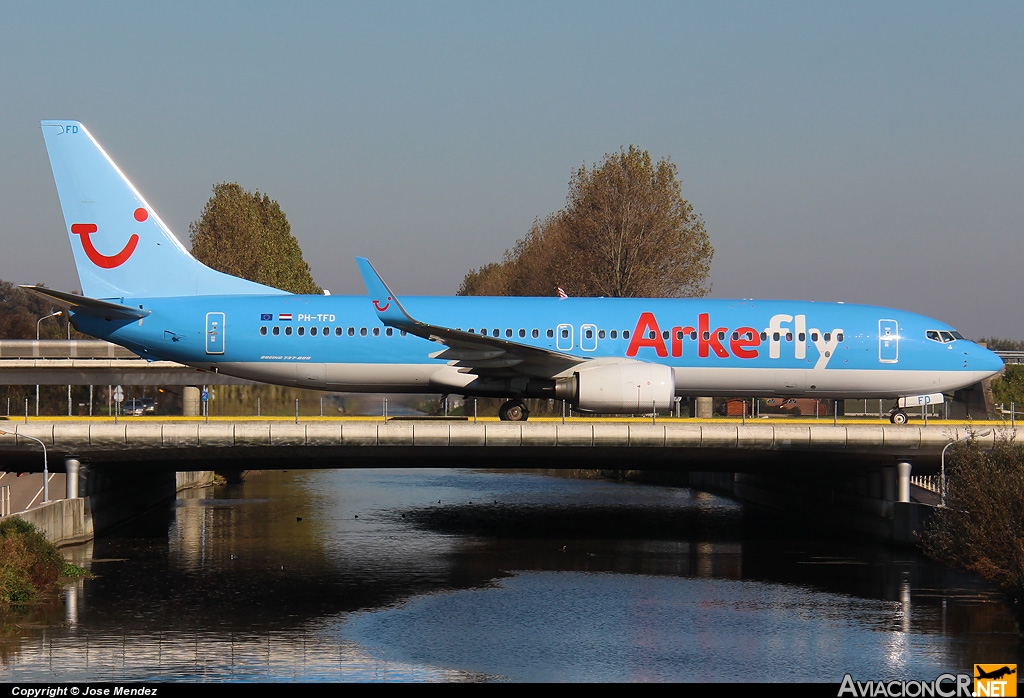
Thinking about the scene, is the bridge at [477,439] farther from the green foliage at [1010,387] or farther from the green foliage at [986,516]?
the green foliage at [1010,387]

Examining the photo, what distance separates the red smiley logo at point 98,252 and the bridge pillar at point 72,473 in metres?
8.60

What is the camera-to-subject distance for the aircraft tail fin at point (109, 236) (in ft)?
158

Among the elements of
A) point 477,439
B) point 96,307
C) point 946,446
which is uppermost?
point 96,307

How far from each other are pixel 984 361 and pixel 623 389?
53.6ft

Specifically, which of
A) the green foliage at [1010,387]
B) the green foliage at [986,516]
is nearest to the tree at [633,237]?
the green foliage at [1010,387]

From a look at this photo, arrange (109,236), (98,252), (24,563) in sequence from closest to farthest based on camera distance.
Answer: (24,563) < (98,252) < (109,236)

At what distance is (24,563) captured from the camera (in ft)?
130

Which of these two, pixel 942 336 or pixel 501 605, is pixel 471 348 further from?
pixel 942 336

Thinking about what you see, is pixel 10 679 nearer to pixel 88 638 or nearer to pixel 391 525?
pixel 88 638

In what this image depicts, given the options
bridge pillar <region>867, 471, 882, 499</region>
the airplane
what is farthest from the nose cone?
bridge pillar <region>867, 471, 882, 499</region>

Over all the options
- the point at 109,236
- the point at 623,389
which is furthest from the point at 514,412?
the point at 109,236

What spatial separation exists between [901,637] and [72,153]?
3821cm

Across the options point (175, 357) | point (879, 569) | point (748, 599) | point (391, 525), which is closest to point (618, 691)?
point (748, 599)

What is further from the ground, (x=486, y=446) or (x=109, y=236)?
(x=109, y=236)
